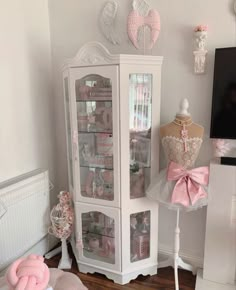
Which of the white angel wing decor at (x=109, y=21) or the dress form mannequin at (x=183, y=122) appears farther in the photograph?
the white angel wing decor at (x=109, y=21)

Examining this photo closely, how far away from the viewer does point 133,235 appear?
2107 millimetres

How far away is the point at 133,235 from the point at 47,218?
815mm

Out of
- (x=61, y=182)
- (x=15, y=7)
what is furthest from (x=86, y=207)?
(x=15, y=7)

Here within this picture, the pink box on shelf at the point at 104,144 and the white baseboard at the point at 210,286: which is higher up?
the pink box on shelf at the point at 104,144

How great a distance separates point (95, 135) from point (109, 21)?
924 mm

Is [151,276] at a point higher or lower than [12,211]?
lower

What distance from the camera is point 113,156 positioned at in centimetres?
189

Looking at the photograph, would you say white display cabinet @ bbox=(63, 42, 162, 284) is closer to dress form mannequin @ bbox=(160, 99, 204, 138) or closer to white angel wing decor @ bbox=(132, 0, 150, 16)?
dress form mannequin @ bbox=(160, 99, 204, 138)

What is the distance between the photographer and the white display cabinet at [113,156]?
1.81 metres

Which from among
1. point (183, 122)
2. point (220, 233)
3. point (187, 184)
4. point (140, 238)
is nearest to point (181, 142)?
point (183, 122)

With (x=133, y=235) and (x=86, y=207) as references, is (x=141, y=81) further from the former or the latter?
(x=133, y=235)

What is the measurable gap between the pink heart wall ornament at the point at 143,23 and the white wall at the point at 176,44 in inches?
5.5

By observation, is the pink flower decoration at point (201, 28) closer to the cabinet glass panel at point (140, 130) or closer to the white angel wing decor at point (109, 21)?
the cabinet glass panel at point (140, 130)

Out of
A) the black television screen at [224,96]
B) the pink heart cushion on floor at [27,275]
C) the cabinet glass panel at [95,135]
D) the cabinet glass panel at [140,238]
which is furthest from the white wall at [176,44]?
the pink heart cushion on floor at [27,275]
